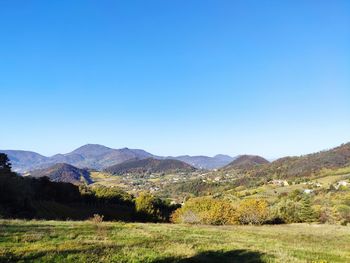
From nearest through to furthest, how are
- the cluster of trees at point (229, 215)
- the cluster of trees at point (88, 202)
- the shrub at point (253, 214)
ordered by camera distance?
the shrub at point (253, 214)
the cluster of trees at point (229, 215)
the cluster of trees at point (88, 202)

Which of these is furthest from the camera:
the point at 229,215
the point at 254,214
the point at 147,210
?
the point at 147,210

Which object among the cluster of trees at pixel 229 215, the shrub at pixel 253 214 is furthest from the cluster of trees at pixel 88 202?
the shrub at pixel 253 214

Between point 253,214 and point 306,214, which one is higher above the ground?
point 253,214

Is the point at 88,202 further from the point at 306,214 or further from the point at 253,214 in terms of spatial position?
the point at 306,214

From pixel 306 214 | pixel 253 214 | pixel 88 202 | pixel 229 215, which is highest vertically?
pixel 253 214

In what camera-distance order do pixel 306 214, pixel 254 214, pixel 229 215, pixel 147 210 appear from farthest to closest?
pixel 147 210 < pixel 306 214 < pixel 229 215 < pixel 254 214

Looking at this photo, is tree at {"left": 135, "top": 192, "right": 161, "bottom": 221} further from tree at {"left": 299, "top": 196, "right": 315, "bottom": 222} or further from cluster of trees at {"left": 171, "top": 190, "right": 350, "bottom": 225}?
tree at {"left": 299, "top": 196, "right": 315, "bottom": 222}

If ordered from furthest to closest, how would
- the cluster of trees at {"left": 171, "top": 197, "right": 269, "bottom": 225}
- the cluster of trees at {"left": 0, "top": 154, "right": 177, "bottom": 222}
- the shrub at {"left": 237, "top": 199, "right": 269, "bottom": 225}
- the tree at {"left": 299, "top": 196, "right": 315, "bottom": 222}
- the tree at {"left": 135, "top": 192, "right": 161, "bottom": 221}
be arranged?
the tree at {"left": 135, "top": 192, "right": 161, "bottom": 221}, the tree at {"left": 299, "top": 196, "right": 315, "bottom": 222}, the cluster of trees at {"left": 0, "top": 154, "right": 177, "bottom": 222}, the cluster of trees at {"left": 171, "top": 197, "right": 269, "bottom": 225}, the shrub at {"left": 237, "top": 199, "right": 269, "bottom": 225}

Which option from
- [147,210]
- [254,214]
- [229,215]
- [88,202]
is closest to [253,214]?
[254,214]

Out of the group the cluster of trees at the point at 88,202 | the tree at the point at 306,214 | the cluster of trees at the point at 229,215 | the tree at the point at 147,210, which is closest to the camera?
the cluster of trees at the point at 229,215

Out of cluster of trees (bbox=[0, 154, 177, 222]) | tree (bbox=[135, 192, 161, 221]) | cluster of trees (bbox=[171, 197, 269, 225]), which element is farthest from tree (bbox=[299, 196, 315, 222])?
tree (bbox=[135, 192, 161, 221])

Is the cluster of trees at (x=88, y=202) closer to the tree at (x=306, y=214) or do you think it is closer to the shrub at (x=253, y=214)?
the shrub at (x=253, y=214)

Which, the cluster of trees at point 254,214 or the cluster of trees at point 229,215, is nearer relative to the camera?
the cluster of trees at point 229,215

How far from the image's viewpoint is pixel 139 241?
2062 centimetres
